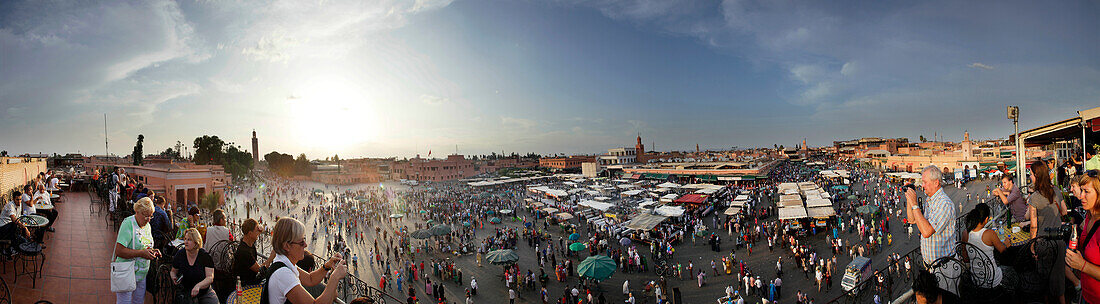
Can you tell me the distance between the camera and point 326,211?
101 feet

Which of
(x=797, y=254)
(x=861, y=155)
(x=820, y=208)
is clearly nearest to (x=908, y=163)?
(x=861, y=155)

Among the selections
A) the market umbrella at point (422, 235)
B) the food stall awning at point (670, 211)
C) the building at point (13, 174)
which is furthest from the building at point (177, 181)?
the food stall awning at point (670, 211)

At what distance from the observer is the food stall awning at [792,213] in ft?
56.0

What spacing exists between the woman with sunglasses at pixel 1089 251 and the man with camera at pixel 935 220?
622 millimetres

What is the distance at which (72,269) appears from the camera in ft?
16.3

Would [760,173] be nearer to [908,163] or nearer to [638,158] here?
[908,163]

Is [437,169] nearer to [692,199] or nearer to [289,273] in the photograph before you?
[692,199]

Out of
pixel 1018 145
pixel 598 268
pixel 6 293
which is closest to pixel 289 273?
pixel 6 293

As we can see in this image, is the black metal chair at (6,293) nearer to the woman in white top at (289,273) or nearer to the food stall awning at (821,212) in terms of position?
the woman in white top at (289,273)

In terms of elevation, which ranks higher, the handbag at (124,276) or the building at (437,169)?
the handbag at (124,276)

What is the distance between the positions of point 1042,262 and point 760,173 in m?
42.8

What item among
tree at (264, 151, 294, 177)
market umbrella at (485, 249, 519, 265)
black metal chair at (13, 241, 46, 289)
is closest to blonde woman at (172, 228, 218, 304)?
black metal chair at (13, 241, 46, 289)

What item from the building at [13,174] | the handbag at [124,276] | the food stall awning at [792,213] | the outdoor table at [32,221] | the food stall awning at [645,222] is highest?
the building at [13,174]

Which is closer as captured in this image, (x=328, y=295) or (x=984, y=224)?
(x=328, y=295)
